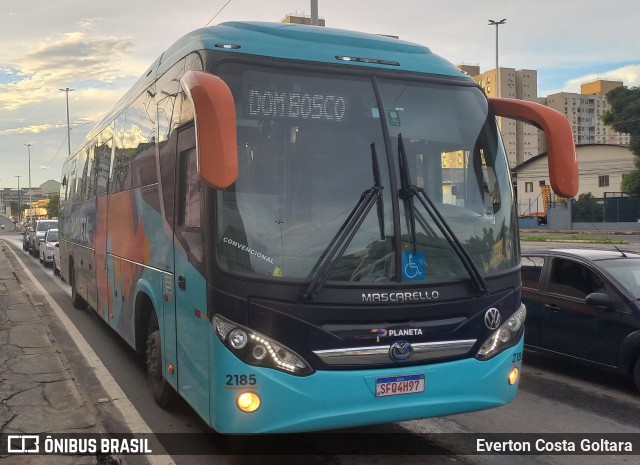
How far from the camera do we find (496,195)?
4992mm

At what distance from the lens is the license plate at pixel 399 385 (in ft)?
14.3

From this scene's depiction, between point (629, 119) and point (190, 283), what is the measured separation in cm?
5554

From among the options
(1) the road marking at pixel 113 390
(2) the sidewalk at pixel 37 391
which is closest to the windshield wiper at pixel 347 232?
(1) the road marking at pixel 113 390

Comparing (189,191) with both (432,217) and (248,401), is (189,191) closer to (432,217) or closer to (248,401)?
(248,401)

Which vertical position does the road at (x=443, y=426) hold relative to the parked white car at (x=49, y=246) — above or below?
below

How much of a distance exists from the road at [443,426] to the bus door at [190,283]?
2.22 feet

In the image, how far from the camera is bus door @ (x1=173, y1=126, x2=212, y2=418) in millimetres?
4496

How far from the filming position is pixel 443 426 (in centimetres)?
574

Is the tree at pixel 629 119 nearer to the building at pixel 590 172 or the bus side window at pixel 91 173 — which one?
the building at pixel 590 172

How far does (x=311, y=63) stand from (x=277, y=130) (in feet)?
2.09

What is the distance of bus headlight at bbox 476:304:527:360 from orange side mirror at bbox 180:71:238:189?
2.27 meters

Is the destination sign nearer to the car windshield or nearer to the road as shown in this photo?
the road

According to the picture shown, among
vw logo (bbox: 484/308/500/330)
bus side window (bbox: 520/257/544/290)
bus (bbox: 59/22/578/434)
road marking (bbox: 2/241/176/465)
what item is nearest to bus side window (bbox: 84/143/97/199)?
road marking (bbox: 2/241/176/465)

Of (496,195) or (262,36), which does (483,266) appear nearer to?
(496,195)
